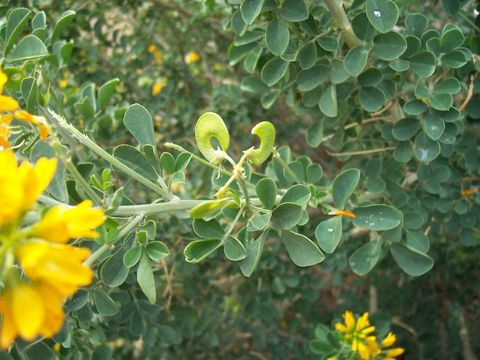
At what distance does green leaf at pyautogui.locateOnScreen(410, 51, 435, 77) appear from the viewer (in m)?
1.15

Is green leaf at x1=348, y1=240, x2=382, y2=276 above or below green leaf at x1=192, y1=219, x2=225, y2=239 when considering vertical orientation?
below

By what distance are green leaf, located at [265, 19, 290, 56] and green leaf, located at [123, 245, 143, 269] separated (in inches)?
17.8

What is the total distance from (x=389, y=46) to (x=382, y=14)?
0.07 meters

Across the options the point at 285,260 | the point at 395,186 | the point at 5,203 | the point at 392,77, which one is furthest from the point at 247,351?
the point at 5,203

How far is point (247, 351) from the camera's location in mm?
2254

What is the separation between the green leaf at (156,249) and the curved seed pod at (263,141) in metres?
0.17

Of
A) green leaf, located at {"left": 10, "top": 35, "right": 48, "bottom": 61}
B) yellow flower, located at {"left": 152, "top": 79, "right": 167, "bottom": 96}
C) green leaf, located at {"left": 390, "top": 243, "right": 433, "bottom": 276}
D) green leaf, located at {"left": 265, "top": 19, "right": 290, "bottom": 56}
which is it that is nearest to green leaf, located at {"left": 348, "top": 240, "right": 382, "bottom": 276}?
green leaf, located at {"left": 390, "top": 243, "right": 433, "bottom": 276}

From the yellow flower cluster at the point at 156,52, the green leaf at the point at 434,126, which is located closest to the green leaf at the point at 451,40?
the green leaf at the point at 434,126

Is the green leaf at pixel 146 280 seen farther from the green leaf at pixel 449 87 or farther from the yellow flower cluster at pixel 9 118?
the green leaf at pixel 449 87

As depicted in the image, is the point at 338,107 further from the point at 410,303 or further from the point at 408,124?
the point at 410,303

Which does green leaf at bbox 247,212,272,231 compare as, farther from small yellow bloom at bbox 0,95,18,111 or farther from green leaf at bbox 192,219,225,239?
small yellow bloom at bbox 0,95,18,111

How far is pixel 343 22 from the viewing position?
116 cm

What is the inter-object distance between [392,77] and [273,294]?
2.40ft

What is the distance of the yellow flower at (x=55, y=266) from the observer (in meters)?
0.54
